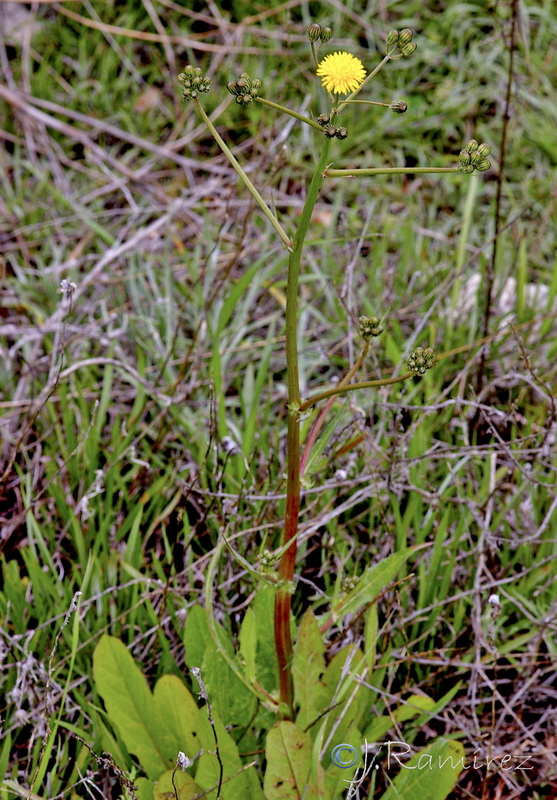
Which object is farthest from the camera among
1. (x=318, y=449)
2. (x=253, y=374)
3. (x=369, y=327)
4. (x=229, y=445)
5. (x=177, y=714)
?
(x=253, y=374)

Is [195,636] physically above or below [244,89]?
below

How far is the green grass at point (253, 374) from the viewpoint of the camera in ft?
5.37

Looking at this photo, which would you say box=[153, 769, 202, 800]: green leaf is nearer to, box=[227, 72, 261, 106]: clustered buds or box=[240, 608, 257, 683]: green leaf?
box=[240, 608, 257, 683]: green leaf

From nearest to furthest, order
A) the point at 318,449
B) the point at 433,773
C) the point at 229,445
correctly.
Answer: the point at 318,449 < the point at 433,773 < the point at 229,445

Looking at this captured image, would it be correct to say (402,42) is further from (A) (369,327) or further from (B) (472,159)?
(A) (369,327)

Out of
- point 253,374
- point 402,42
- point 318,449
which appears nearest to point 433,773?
point 318,449

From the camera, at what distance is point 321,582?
1.84 m

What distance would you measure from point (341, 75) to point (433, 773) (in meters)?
1.08

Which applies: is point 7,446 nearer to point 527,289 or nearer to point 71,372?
point 71,372

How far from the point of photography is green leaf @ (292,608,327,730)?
1343mm

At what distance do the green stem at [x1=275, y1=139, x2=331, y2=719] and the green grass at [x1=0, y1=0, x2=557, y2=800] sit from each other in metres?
0.12

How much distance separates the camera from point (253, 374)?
2.32 metres

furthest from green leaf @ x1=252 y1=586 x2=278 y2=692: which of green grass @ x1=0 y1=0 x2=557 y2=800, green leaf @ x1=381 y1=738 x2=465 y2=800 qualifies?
green leaf @ x1=381 y1=738 x2=465 y2=800

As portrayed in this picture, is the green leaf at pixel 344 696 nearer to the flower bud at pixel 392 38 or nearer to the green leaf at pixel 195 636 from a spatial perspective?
the green leaf at pixel 195 636
